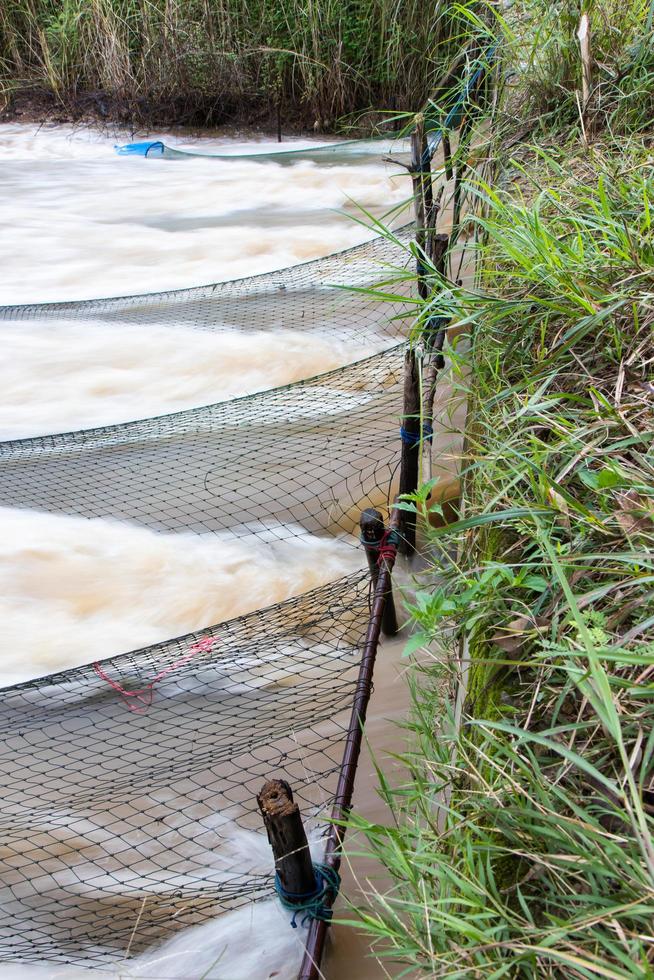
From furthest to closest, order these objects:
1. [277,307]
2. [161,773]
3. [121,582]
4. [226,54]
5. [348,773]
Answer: [226,54] < [277,307] < [121,582] < [161,773] < [348,773]

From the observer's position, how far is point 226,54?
9.30m

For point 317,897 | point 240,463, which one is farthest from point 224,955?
point 240,463

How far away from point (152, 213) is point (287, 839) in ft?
23.4

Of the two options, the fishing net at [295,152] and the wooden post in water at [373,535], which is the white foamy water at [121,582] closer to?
the wooden post in water at [373,535]

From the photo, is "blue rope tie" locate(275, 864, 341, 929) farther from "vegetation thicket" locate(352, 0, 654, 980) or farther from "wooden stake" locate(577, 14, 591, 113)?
"wooden stake" locate(577, 14, 591, 113)

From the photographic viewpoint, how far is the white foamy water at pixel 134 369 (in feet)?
15.4

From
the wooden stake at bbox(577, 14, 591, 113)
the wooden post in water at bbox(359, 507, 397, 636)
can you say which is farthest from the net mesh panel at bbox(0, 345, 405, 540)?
the wooden stake at bbox(577, 14, 591, 113)

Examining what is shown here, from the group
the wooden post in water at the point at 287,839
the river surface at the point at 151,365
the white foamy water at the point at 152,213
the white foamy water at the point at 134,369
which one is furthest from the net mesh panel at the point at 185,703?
the white foamy water at the point at 152,213

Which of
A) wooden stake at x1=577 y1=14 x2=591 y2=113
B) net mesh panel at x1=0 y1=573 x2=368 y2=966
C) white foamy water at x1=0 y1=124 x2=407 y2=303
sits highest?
wooden stake at x1=577 y1=14 x2=591 y2=113

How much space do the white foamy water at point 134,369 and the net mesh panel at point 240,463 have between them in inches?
20.9

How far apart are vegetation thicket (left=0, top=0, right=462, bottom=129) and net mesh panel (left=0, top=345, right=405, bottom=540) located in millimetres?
5797

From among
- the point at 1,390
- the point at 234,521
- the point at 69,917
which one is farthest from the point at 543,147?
the point at 1,390

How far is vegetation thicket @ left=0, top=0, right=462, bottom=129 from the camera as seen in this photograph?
8.87m

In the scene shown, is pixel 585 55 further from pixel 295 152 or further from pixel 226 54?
pixel 226 54
